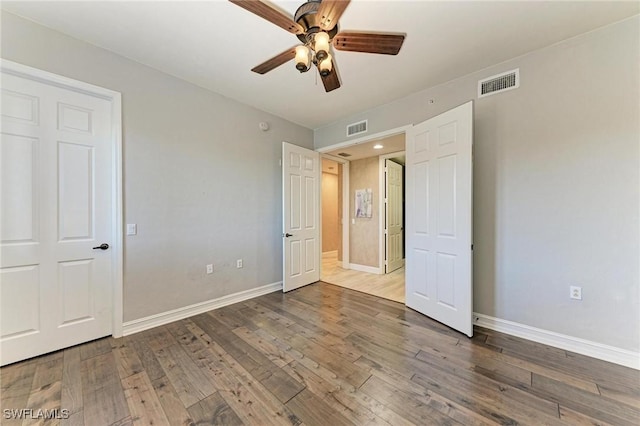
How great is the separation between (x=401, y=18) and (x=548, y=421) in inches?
117

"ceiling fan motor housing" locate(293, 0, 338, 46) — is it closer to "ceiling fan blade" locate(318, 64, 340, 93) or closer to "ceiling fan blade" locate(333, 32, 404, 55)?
"ceiling fan blade" locate(333, 32, 404, 55)

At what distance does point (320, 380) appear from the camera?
181 centimetres

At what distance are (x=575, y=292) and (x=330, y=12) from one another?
3.08 meters

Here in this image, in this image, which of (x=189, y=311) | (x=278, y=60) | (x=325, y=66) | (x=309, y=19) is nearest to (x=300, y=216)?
(x=189, y=311)

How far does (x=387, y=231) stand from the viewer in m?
4.96

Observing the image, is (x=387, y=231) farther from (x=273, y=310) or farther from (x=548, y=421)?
(x=548, y=421)

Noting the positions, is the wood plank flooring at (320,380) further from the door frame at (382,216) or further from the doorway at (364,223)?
the door frame at (382,216)

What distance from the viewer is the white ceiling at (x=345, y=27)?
1841 millimetres

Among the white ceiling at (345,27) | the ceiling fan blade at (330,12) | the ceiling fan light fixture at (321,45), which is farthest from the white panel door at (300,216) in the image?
the ceiling fan blade at (330,12)

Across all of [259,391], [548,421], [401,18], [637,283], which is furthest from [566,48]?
[259,391]

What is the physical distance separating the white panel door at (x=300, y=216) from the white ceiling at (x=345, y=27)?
127cm

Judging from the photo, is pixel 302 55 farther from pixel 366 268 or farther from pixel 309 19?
pixel 366 268

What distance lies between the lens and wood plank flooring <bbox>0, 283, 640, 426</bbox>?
150cm

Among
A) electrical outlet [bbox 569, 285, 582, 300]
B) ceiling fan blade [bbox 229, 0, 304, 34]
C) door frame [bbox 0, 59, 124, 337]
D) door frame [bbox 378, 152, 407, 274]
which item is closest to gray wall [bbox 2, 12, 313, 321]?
door frame [bbox 0, 59, 124, 337]
